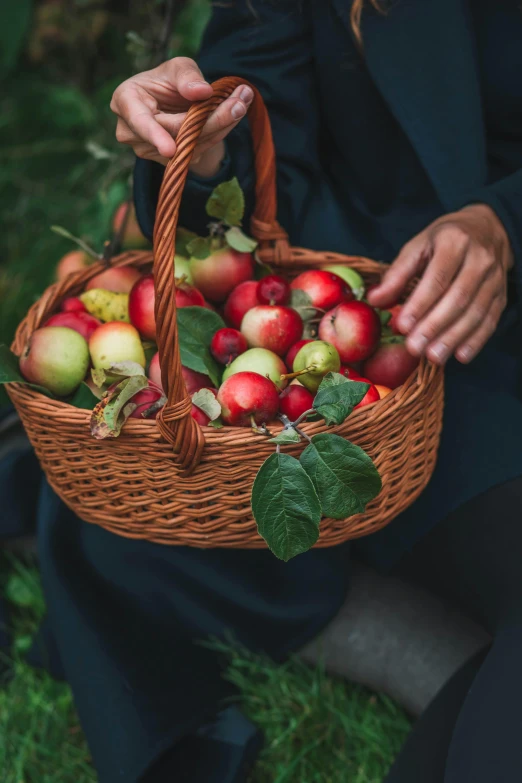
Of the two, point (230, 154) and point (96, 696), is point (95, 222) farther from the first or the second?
point (96, 696)

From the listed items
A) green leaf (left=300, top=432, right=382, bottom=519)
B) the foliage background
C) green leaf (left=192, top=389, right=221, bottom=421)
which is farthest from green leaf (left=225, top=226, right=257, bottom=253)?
the foliage background

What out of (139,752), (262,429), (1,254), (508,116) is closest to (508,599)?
(262,429)

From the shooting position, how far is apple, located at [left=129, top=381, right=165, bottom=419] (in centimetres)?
91

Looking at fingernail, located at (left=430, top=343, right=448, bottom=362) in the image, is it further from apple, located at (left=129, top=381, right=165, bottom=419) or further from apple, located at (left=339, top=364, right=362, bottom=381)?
apple, located at (left=129, top=381, right=165, bottom=419)

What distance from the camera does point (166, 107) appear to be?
97cm

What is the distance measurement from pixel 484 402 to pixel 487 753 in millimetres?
501

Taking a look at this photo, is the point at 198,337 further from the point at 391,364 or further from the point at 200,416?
the point at 391,364

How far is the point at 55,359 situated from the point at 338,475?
1.46ft

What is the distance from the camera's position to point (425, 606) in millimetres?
1325

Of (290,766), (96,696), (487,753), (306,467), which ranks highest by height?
(306,467)

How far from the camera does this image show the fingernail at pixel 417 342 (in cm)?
90

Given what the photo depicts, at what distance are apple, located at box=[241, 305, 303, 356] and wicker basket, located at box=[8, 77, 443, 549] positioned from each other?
213 millimetres

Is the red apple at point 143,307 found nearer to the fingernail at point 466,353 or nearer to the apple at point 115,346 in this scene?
the apple at point 115,346

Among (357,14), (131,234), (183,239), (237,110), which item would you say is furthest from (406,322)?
(131,234)
